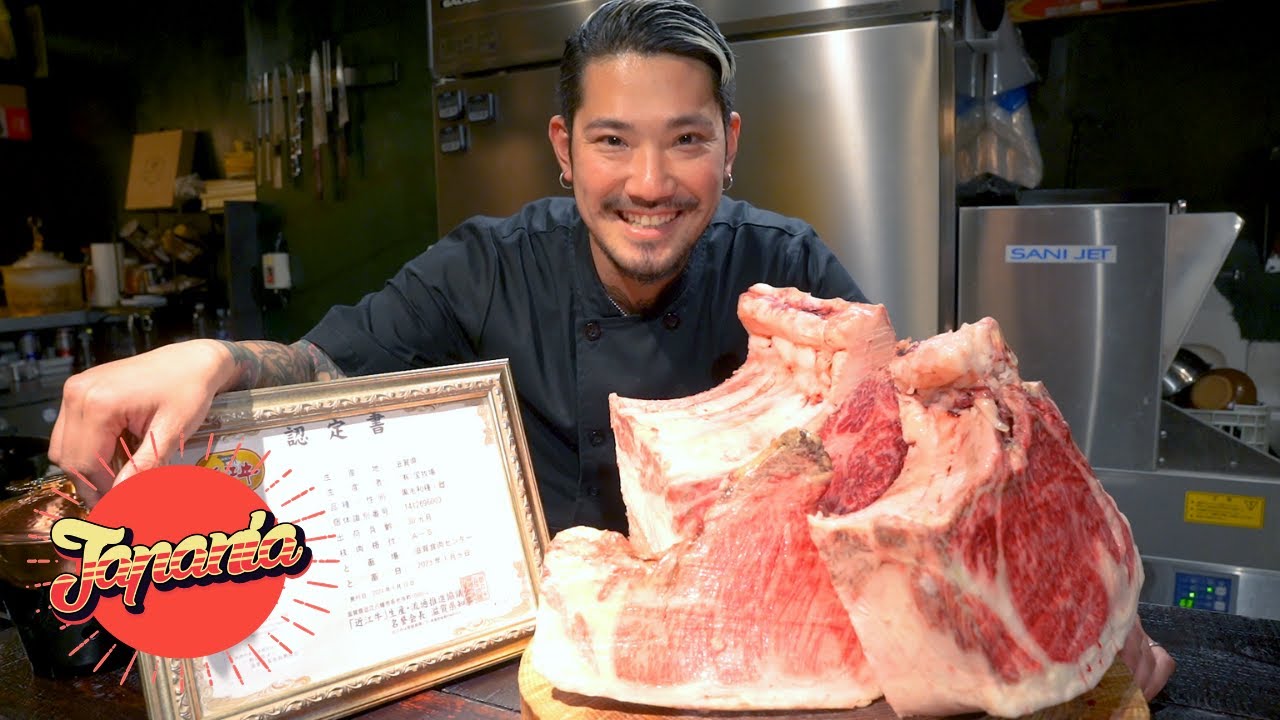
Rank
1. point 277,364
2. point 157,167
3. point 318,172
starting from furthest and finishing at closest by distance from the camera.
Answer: point 157,167 → point 318,172 → point 277,364

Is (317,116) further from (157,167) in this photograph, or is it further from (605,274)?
(605,274)

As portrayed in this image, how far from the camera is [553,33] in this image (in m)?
3.25

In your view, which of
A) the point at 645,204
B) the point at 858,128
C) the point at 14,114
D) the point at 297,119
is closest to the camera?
the point at 645,204

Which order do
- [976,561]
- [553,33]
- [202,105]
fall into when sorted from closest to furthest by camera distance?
[976,561], [553,33], [202,105]

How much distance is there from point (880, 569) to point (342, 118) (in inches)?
165

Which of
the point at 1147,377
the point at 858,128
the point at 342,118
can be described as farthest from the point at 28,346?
the point at 1147,377

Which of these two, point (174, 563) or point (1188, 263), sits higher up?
point (1188, 263)

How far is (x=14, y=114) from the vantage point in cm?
498

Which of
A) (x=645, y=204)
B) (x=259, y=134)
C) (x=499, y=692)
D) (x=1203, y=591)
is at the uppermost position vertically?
(x=259, y=134)

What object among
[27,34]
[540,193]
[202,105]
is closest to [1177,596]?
[540,193]

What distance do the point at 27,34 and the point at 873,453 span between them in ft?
20.1

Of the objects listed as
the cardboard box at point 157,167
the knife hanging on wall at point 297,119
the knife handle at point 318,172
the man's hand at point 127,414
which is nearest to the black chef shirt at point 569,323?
the man's hand at point 127,414

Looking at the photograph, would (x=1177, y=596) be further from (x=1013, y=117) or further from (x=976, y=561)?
(x=976, y=561)

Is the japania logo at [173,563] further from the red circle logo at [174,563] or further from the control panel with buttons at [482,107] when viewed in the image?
the control panel with buttons at [482,107]
